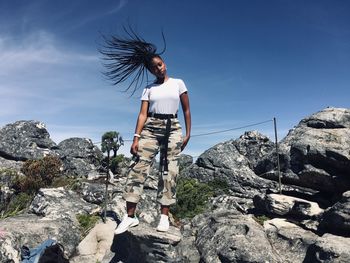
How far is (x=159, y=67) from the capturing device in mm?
8117

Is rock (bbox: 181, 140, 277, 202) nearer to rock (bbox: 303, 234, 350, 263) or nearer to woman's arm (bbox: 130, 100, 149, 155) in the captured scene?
rock (bbox: 303, 234, 350, 263)

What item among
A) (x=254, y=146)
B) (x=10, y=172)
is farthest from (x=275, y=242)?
(x=10, y=172)

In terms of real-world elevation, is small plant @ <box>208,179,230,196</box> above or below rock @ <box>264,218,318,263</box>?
above

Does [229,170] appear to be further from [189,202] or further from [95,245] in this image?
[95,245]

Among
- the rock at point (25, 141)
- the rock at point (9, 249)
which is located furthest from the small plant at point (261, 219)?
the rock at point (25, 141)

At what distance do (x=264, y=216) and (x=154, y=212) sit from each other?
11.2 feet

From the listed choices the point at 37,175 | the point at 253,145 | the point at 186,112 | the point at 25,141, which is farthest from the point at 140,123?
the point at 25,141

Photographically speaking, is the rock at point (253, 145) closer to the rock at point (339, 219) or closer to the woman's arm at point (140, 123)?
the rock at point (339, 219)

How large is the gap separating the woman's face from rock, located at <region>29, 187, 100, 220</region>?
229 inches

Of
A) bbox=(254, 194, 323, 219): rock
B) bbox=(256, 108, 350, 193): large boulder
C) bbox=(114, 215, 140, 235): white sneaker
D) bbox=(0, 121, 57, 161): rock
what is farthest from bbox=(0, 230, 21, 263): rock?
bbox=(0, 121, 57, 161): rock

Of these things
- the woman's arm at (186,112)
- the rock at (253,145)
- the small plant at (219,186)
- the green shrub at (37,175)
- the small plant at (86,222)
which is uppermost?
the rock at (253,145)

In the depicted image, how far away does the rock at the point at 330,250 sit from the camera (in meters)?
7.54

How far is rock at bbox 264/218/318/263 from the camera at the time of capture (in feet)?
28.7

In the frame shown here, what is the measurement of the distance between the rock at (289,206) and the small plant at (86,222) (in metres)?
5.34
